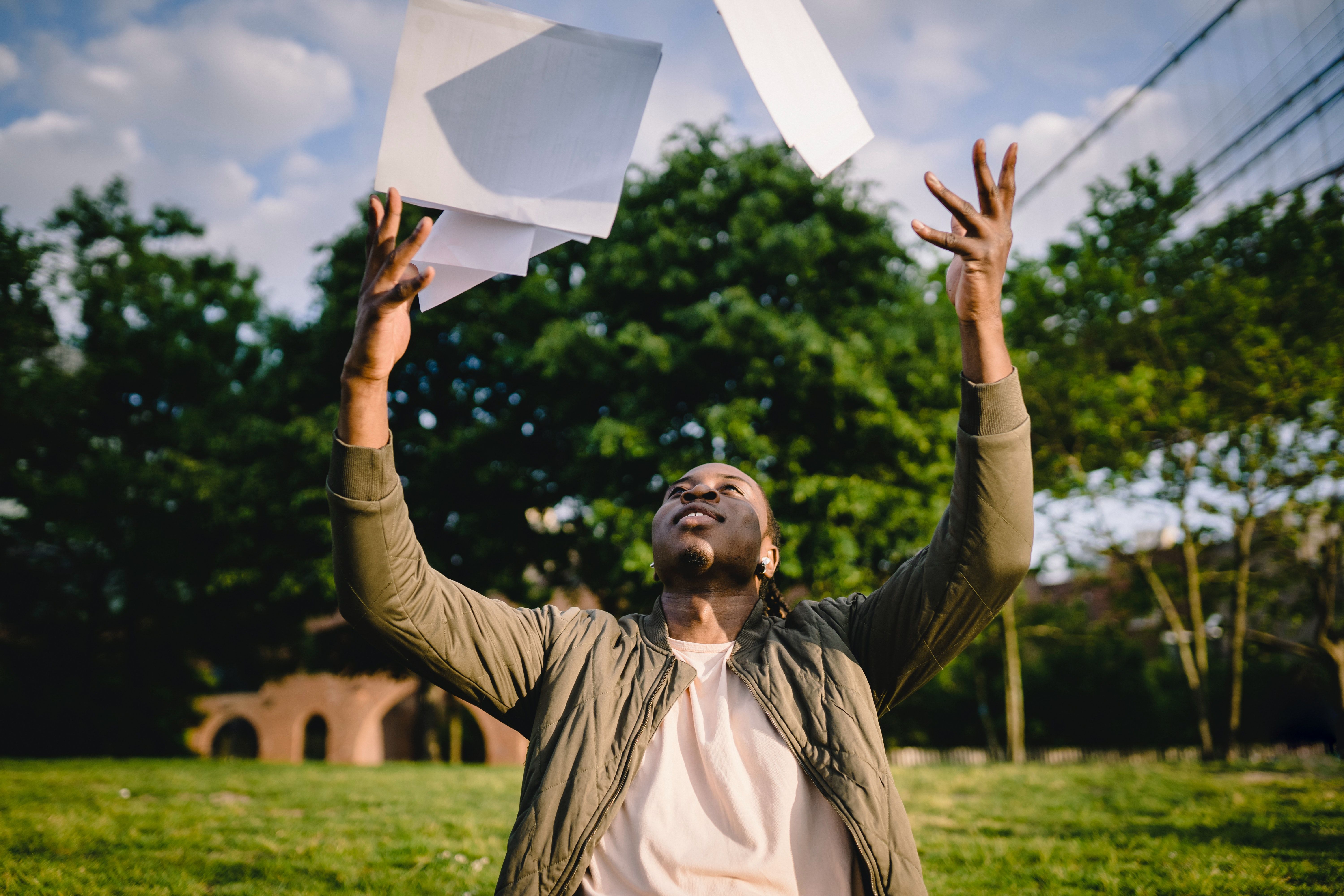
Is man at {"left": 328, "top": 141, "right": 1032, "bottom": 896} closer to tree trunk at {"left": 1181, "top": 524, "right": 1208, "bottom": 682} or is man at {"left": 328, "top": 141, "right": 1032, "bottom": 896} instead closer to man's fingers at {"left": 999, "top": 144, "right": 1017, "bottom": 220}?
man's fingers at {"left": 999, "top": 144, "right": 1017, "bottom": 220}

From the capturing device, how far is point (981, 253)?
1.97 meters

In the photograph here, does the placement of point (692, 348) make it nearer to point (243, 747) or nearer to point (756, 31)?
point (756, 31)

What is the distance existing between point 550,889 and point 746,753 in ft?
1.95

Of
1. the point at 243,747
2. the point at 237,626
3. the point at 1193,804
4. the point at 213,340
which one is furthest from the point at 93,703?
the point at 1193,804

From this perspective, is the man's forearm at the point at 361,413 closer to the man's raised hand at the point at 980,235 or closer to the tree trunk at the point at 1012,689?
the man's raised hand at the point at 980,235

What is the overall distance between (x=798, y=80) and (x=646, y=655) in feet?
5.33

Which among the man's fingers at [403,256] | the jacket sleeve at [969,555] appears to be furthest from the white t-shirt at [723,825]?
the man's fingers at [403,256]

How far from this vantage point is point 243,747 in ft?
98.4

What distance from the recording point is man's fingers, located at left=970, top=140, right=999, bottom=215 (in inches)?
77.3

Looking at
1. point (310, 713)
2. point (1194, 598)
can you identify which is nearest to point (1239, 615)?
point (1194, 598)

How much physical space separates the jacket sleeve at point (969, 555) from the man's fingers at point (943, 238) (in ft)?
1.07

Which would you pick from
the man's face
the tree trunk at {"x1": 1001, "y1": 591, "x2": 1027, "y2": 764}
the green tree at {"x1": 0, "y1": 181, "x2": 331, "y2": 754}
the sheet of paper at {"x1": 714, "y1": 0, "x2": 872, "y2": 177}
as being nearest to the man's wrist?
the man's face

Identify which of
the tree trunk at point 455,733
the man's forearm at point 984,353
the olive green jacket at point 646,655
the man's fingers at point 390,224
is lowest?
the tree trunk at point 455,733

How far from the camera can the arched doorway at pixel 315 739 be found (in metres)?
29.6
